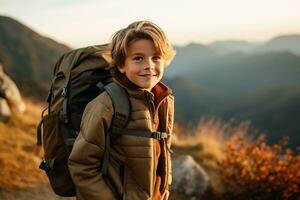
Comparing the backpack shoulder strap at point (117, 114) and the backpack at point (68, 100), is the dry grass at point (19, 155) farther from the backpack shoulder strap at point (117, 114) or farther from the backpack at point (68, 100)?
the backpack shoulder strap at point (117, 114)

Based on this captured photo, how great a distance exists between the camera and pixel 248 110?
377 feet

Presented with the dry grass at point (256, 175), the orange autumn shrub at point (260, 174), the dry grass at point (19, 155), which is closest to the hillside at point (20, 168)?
the dry grass at point (19, 155)

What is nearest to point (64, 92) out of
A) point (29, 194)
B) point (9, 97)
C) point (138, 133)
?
point (138, 133)

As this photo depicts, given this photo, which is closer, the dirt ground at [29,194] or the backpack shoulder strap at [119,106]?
the backpack shoulder strap at [119,106]

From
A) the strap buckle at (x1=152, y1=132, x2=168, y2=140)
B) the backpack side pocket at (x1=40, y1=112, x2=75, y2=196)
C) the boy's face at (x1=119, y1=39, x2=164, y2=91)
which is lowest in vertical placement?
the backpack side pocket at (x1=40, y1=112, x2=75, y2=196)

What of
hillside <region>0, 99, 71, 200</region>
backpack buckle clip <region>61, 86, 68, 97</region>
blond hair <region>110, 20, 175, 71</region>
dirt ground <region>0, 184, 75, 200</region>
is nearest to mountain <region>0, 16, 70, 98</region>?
hillside <region>0, 99, 71, 200</region>

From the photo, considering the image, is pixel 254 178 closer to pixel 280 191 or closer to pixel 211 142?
pixel 280 191

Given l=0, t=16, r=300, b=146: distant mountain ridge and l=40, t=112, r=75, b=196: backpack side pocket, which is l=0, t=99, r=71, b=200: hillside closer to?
l=40, t=112, r=75, b=196: backpack side pocket

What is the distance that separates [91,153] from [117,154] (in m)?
0.16

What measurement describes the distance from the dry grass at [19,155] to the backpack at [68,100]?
3.19 m

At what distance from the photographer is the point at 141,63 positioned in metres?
2.25

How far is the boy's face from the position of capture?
2.23 m

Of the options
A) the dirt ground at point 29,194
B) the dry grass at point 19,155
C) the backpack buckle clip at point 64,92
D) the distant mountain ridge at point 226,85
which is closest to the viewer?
the backpack buckle clip at point 64,92

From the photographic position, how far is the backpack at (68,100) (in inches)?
93.7
